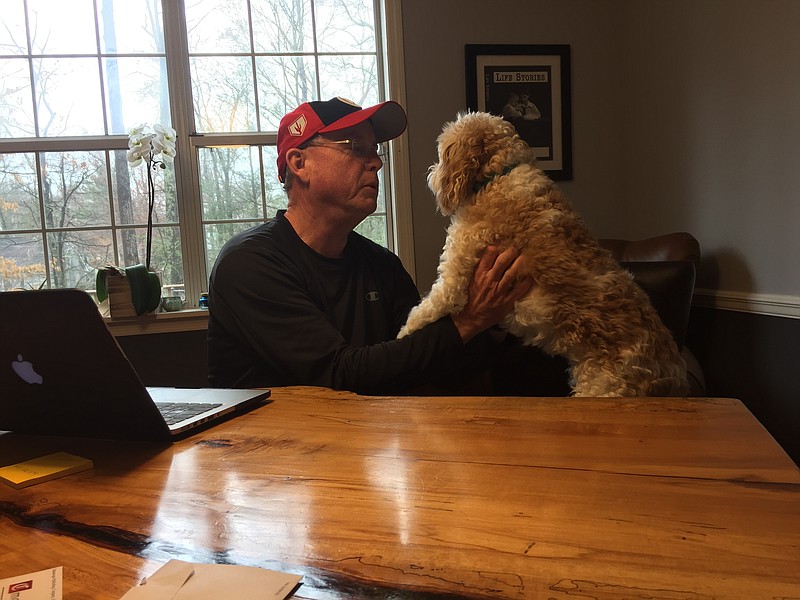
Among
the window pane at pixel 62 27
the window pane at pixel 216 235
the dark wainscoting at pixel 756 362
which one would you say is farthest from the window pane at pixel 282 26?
the dark wainscoting at pixel 756 362

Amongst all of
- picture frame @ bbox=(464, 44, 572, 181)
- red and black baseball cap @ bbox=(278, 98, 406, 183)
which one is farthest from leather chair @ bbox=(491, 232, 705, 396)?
picture frame @ bbox=(464, 44, 572, 181)

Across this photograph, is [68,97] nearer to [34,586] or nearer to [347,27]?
[347,27]

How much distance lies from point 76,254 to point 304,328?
2.37 m

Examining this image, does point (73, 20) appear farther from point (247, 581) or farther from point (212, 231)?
point (247, 581)

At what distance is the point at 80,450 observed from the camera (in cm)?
92

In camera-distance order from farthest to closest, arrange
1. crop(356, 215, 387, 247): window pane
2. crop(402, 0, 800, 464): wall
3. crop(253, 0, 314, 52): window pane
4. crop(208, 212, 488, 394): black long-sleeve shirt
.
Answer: crop(356, 215, 387, 247): window pane → crop(253, 0, 314, 52): window pane → crop(402, 0, 800, 464): wall → crop(208, 212, 488, 394): black long-sleeve shirt

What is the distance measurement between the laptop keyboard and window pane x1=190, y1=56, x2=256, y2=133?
8.40 ft

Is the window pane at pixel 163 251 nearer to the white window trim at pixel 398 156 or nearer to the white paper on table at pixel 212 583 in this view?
the white window trim at pixel 398 156

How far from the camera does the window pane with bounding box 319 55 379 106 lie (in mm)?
3451

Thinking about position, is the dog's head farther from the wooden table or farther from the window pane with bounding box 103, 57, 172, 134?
the window pane with bounding box 103, 57, 172, 134

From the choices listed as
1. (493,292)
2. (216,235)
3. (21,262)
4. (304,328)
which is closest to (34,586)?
(304,328)

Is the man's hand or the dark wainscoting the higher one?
the man's hand

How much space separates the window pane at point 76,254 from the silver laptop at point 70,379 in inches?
98.8

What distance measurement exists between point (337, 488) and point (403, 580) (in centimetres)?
21
